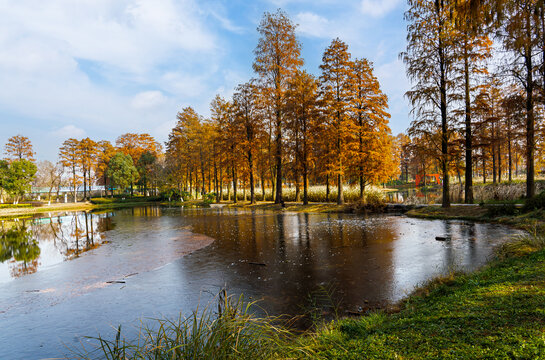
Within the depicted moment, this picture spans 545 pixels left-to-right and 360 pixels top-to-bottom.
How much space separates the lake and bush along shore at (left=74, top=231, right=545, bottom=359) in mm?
1088

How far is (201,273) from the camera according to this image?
809cm

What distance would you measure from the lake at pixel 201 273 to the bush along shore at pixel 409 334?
1.09 m

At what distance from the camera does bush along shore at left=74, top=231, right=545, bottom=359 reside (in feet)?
8.34

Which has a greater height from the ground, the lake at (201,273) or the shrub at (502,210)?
the shrub at (502,210)

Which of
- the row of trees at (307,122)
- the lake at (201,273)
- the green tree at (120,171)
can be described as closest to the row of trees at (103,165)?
the green tree at (120,171)

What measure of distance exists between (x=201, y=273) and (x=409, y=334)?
20.1 feet

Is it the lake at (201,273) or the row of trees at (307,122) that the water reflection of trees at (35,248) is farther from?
the row of trees at (307,122)

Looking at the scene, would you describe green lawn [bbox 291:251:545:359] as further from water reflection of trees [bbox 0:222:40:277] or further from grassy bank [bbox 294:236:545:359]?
water reflection of trees [bbox 0:222:40:277]

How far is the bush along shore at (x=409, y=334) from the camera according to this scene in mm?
2543

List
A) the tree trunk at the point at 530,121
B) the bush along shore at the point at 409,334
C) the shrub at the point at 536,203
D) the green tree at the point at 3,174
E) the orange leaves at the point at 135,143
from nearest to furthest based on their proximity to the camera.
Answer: the bush along shore at the point at 409,334 < the shrub at the point at 536,203 < the tree trunk at the point at 530,121 < the green tree at the point at 3,174 < the orange leaves at the point at 135,143

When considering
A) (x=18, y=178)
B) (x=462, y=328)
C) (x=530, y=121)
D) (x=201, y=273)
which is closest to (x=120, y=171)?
(x=18, y=178)

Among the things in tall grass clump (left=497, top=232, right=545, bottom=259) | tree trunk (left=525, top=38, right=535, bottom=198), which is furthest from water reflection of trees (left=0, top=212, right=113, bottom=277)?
tree trunk (left=525, top=38, right=535, bottom=198)

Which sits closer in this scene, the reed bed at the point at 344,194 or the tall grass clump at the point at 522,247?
the tall grass clump at the point at 522,247

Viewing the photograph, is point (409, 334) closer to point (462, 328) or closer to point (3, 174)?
point (462, 328)
